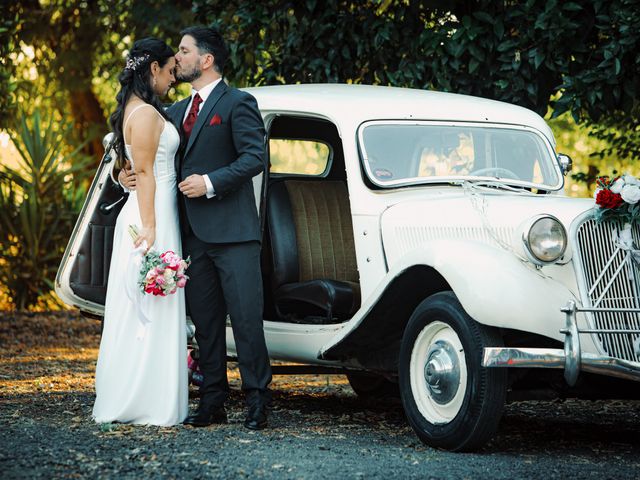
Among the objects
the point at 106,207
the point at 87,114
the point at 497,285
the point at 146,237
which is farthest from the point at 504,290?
the point at 87,114

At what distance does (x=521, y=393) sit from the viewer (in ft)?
17.4

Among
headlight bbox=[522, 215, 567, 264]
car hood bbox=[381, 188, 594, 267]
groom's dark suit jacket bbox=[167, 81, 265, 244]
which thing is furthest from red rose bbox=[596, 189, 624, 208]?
groom's dark suit jacket bbox=[167, 81, 265, 244]

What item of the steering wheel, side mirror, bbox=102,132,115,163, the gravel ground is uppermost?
side mirror, bbox=102,132,115,163

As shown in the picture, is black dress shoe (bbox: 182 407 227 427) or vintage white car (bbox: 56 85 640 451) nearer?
vintage white car (bbox: 56 85 640 451)

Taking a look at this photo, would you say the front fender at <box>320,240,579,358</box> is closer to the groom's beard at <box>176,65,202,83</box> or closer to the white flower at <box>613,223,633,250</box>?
the white flower at <box>613,223,633,250</box>

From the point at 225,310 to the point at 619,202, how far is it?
227cm

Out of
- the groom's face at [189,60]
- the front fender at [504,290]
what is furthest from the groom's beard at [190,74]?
the front fender at [504,290]

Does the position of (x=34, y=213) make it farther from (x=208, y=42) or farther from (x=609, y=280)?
(x=609, y=280)

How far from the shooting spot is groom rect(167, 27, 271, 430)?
225 inches

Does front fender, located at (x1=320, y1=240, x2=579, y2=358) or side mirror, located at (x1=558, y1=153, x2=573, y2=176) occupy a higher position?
side mirror, located at (x1=558, y1=153, x2=573, y2=176)

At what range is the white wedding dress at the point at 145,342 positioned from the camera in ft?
19.0

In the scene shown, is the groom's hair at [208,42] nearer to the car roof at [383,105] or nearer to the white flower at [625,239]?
the car roof at [383,105]

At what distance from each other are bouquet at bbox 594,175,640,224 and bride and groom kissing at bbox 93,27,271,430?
1.81m

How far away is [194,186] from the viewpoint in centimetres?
564
